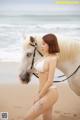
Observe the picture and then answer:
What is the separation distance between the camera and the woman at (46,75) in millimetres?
2533

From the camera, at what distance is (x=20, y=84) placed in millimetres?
3023

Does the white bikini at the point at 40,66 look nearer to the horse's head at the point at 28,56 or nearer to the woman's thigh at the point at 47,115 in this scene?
the horse's head at the point at 28,56

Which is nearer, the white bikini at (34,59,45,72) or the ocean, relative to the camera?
the white bikini at (34,59,45,72)

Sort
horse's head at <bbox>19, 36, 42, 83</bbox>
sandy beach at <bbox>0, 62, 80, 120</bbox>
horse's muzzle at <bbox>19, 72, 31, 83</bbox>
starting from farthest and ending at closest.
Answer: sandy beach at <bbox>0, 62, 80, 120</bbox> < horse's muzzle at <bbox>19, 72, 31, 83</bbox> < horse's head at <bbox>19, 36, 42, 83</bbox>

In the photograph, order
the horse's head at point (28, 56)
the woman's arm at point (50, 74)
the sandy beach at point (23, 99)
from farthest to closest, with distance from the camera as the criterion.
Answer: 1. the sandy beach at point (23, 99)
2. the horse's head at point (28, 56)
3. the woman's arm at point (50, 74)

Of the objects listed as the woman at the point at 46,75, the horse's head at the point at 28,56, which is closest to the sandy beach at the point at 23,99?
the horse's head at the point at 28,56

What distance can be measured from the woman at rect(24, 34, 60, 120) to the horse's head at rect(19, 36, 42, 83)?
59mm

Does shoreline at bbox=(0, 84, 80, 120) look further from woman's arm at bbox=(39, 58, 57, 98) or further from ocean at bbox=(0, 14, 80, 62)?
woman's arm at bbox=(39, 58, 57, 98)

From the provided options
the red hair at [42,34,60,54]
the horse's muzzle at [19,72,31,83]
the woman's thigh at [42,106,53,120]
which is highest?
the red hair at [42,34,60,54]

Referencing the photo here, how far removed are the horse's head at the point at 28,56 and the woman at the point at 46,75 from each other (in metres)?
0.06

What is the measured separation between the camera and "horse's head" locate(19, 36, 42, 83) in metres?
2.68

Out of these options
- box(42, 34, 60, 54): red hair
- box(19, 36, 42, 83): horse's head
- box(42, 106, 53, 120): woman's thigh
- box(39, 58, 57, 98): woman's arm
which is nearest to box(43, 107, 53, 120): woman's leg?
box(42, 106, 53, 120): woman's thigh

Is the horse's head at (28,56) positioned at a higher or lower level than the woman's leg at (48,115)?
higher

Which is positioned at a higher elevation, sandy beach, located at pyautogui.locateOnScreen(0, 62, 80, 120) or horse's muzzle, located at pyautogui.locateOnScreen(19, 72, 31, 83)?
horse's muzzle, located at pyautogui.locateOnScreen(19, 72, 31, 83)
